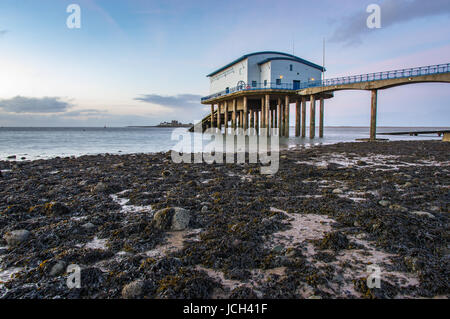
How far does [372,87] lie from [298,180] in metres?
21.9

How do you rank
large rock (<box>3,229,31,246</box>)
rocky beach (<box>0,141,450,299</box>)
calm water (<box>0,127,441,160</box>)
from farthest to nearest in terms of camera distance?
calm water (<box>0,127,441,160</box>) < large rock (<box>3,229,31,246</box>) < rocky beach (<box>0,141,450,299</box>)

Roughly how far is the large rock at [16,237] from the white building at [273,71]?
31317 mm

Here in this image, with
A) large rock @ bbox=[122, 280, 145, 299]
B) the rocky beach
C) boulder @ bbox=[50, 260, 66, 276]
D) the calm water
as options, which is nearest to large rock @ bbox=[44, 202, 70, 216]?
the rocky beach

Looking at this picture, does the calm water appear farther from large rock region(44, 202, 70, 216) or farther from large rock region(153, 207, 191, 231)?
large rock region(153, 207, 191, 231)

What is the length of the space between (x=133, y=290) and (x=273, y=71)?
33702 mm

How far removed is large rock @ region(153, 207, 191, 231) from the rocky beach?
0.07ft

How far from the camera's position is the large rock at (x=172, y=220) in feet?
13.9

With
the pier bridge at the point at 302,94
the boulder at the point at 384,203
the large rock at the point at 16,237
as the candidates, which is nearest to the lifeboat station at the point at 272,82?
the pier bridge at the point at 302,94

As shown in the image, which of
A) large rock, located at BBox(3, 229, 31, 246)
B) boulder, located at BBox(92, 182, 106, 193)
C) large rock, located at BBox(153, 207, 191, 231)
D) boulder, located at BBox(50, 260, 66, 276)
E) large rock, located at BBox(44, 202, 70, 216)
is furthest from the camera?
boulder, located at BBox(92, 182, 106, 193)

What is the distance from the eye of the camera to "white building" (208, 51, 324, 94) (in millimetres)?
33062
